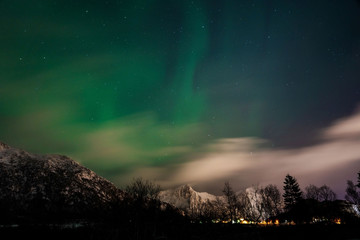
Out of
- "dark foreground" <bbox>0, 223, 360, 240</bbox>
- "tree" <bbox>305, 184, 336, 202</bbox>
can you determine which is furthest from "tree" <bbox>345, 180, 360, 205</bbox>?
"dark foreground" <bbox>0, 223, 360, 240</bbox>

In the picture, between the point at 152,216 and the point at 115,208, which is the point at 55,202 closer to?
the point at 115,208

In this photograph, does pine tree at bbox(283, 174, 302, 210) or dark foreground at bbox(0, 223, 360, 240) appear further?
pine tree at bbox(283, 174, 302, 210)

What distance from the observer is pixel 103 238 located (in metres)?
30.6

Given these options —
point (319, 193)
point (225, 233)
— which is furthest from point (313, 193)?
point (225, 233)

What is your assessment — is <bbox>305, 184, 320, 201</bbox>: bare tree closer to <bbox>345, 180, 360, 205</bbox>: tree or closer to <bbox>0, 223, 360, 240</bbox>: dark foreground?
<bbox>345, 180, 360, 205</bbox>: tree

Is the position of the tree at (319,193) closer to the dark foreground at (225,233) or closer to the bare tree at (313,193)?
the bare tree at (313,193)

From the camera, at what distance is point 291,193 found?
262ft

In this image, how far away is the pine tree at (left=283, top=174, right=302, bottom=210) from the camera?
7738 centimetres

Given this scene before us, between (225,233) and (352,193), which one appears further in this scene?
(352,193)

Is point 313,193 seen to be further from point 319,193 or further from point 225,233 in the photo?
point 225,233

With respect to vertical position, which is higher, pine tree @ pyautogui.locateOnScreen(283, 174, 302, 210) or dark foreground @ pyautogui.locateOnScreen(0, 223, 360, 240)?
pine tree @ pyautogui.locateOnScreen(283, 174, 302, 210)

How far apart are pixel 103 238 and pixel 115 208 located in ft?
114

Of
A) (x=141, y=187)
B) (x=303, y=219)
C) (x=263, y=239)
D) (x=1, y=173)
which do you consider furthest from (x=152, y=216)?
(x=1, y=173)

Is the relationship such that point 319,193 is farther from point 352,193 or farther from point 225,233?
point 225,233
